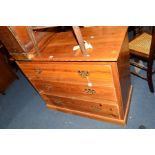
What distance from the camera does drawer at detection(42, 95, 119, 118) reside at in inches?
70.7

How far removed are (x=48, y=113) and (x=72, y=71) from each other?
1.16 metres

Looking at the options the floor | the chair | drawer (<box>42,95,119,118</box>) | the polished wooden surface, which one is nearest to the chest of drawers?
drawer (<box>42,95,119,118</box>)

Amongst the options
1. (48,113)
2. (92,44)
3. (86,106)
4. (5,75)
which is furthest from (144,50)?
(5,75)

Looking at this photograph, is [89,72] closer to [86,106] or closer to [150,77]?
[86,106]

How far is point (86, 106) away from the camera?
1970mm

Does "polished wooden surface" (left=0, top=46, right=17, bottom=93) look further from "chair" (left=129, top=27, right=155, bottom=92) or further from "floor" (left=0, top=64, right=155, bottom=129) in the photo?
"chair" (left=129, top=27, right=155, bottom=92)

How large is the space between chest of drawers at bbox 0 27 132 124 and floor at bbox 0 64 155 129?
14 cm

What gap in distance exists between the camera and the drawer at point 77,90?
5.20ft

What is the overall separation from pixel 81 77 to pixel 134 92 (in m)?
1.08

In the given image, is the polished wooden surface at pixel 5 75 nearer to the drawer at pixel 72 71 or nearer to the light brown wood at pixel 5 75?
the light brown wood at pixel 5 75

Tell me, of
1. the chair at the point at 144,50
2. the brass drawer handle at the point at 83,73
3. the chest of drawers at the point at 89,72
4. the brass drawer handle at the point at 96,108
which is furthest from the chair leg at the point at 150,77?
the brass drawer handle at the point at 83,73
